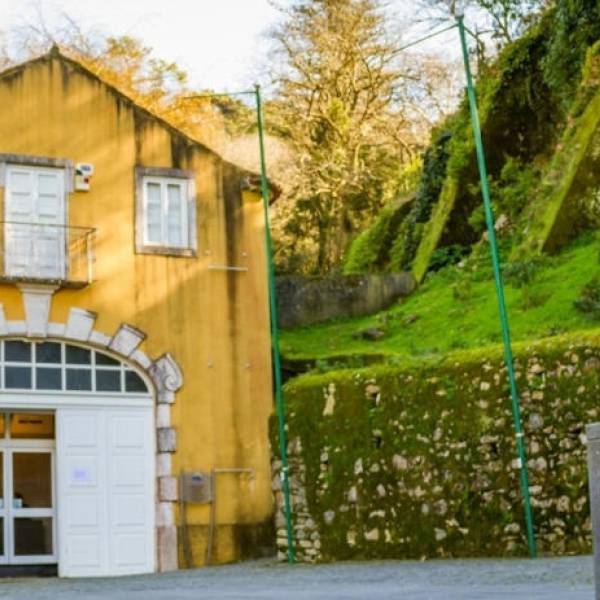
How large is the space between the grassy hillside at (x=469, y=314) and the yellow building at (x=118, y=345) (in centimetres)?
211

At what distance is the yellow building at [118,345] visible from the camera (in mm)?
20766

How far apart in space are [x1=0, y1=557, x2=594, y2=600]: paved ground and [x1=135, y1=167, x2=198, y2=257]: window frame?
5.35 m

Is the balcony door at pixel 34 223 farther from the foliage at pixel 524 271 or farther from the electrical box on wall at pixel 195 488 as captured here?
the foliage at pixel 524 271

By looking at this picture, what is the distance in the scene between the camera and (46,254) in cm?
2086

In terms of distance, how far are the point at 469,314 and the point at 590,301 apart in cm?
345

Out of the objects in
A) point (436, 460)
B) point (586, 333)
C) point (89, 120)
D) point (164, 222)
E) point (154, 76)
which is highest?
point (154, 76)

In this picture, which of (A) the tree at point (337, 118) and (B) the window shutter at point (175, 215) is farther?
(A) the tree at point (337, 118)

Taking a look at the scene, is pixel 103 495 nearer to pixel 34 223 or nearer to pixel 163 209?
pixel 34 223

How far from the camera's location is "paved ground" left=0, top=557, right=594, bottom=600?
11.2 meters

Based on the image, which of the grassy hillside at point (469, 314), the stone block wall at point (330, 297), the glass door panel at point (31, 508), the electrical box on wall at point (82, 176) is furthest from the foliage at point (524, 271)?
the glass door panel at point (31, 508)

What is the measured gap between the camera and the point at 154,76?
3734 cm

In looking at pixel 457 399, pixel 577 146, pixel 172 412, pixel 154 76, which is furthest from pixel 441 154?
pixel 457 399

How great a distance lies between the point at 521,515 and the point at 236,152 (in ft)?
72.0

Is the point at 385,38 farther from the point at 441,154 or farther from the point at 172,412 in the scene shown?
the point at 172,412
